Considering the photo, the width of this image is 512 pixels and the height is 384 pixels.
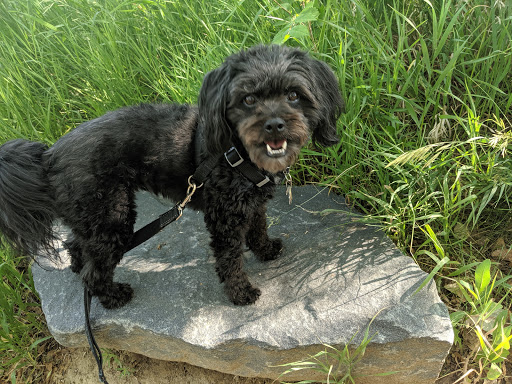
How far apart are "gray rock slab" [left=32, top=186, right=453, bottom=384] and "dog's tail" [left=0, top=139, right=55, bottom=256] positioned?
56 cm

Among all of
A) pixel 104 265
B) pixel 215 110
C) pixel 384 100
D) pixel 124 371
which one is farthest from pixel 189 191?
pixel 384 100


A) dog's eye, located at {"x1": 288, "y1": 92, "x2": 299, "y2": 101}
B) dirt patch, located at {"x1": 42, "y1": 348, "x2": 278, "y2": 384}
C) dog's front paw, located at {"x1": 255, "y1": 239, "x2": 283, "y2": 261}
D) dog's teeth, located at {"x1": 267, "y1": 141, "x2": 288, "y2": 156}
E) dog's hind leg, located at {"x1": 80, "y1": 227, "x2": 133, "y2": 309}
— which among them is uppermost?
dog's eye, located at {"x1": 288, "y1": 92, "x2": 299, "y2": 101}

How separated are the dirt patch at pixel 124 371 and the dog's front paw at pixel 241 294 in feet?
1.77

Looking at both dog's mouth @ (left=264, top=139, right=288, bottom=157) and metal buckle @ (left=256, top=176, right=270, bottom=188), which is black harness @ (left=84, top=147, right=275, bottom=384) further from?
dog's mouth @ (left=264, top=139, right=288, bottom=157)

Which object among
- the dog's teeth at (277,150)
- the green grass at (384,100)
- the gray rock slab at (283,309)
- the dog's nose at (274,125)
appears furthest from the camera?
the green grass at (384,100)

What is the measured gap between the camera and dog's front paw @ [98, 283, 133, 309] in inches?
95.4

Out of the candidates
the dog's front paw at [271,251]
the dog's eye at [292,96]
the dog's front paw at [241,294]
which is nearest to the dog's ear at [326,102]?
the dog's eye at [292,96]

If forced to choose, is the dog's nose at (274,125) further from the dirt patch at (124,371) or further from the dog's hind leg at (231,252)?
the dirt patch at (124,371)

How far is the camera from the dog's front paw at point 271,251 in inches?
106

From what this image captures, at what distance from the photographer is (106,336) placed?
8.04ft

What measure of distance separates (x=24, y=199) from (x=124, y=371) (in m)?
1.29

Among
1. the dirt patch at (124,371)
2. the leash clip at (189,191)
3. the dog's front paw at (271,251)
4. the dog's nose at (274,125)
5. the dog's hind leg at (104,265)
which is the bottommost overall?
the dirt patch at (124,371)

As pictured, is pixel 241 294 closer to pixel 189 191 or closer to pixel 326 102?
pixel 189 191

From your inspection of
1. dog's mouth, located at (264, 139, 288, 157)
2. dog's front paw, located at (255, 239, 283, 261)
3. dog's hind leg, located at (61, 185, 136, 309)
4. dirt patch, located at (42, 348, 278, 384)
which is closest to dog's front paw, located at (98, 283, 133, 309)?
dog's hind leg, located at (61, 185, 136, 309)
